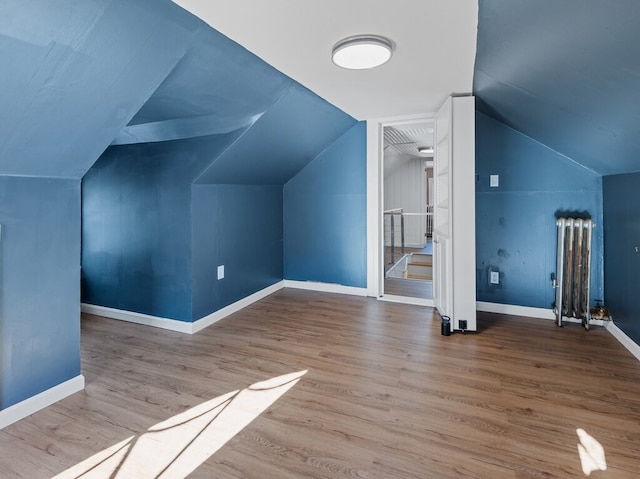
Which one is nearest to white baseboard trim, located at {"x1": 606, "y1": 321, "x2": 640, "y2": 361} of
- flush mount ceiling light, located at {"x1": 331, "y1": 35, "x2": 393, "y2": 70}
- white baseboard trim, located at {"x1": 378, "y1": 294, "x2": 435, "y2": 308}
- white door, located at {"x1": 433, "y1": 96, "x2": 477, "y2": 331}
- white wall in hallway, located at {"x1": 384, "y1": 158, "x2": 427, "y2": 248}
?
white door, located at {"x1": 433, "y1": 96, "x2": 477, "y2": 331}

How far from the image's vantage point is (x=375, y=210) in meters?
4.02

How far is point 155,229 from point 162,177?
1.53 ft

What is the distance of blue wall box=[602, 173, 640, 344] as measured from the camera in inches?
99.6

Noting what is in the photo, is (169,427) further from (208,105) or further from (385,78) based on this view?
(385,78)

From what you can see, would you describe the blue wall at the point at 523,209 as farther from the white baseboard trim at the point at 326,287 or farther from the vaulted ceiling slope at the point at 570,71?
the white baseboard trim at the point at 326,287

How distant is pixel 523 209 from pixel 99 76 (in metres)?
3.45

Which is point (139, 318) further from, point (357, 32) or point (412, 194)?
point (412, 194)

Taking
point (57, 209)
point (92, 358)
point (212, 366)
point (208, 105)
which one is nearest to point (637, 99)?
point (208, 105)

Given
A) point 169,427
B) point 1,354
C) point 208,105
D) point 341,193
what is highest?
point 208,105

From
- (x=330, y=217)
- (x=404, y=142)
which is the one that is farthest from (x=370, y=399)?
(x=404, y=142)

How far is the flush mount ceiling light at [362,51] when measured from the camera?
1.93 metres

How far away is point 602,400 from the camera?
2.03m

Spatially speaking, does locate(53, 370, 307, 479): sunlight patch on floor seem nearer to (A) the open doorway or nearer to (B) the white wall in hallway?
(A) the open doorway

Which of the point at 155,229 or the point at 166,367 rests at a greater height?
the point at 155,229
